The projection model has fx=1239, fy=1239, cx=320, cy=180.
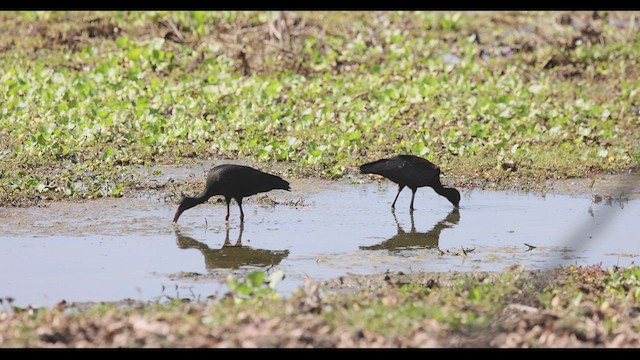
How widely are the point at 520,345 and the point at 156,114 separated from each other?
8.67 metres

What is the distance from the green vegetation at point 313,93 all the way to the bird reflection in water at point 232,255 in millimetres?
1871

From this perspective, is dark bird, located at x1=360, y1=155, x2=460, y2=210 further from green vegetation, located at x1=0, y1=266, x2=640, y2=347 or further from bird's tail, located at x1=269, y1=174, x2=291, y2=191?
green vegetation, located at x1=0, y1=266, x2=640, y2=347

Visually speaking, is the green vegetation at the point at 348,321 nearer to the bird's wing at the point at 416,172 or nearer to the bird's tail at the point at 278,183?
the bird's tail at the point at 278,183

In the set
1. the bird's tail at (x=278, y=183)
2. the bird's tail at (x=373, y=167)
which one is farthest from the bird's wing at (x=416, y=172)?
the bird's tail at (x=278, y=183)

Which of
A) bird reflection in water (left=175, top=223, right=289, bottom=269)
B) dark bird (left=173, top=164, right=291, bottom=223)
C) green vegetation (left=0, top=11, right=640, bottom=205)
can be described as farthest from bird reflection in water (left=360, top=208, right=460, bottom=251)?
green vegetation (left=0, top=11, right=640, bottom=205)

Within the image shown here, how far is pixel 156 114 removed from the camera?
14.7 m

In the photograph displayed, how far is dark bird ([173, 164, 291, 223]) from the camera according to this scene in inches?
439

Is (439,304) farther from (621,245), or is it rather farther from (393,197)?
(393,197)

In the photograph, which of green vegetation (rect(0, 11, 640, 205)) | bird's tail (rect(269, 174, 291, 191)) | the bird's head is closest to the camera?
bird's tail (rect(269, 174, 291, 191))

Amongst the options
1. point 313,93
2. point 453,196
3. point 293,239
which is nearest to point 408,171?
point 453,196

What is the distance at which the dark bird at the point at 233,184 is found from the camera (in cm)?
1116

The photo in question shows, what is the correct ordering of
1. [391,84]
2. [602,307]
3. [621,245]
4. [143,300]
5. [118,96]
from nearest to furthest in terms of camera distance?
1. [602,307]
2. [143,300]
3. [621,245]
4. [118,96]
5. [391,84]

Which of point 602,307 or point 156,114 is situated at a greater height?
point 156,114
